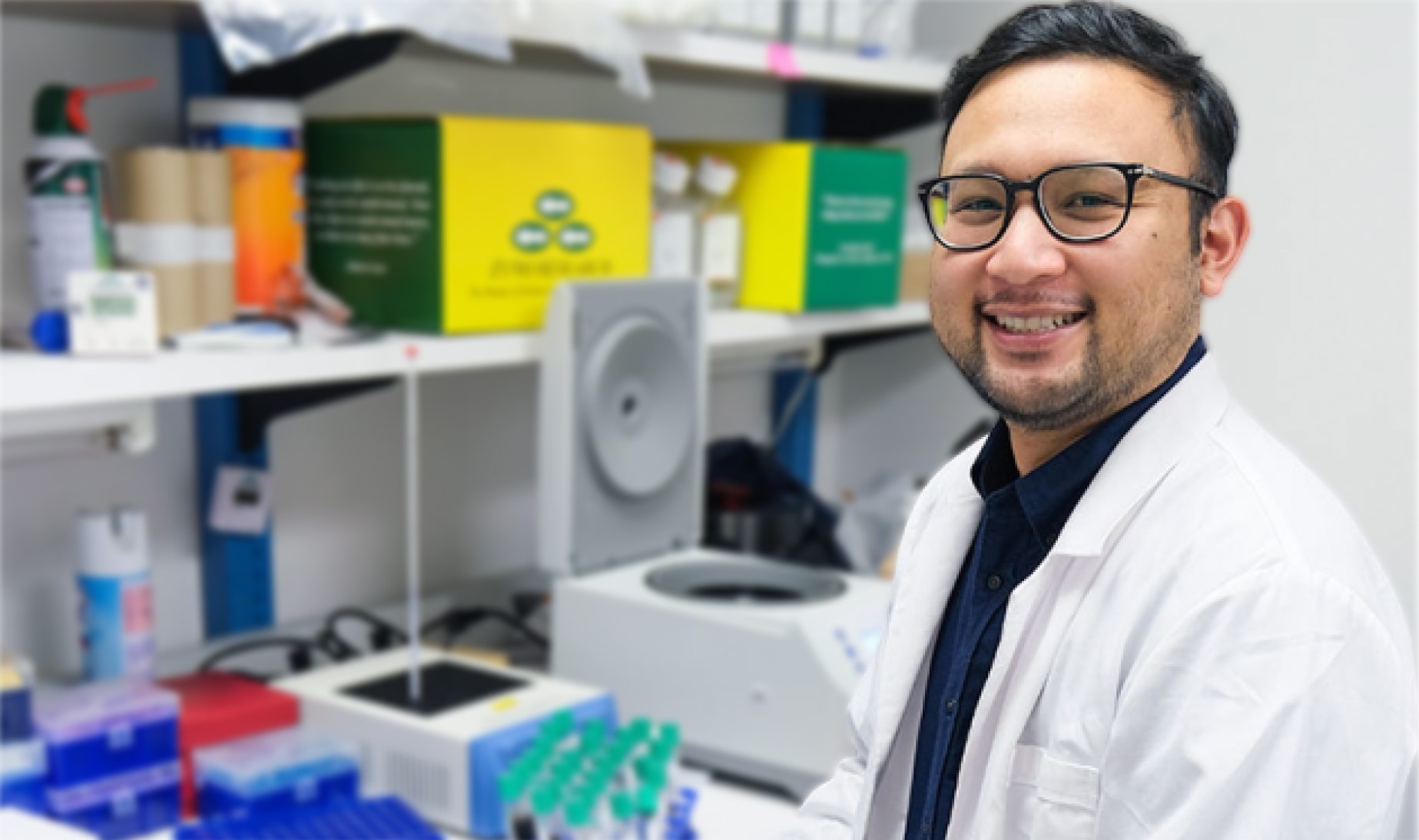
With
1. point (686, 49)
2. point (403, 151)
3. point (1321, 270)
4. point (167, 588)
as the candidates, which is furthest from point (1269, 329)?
point (167, 588)

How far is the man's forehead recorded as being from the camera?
2.77 ft

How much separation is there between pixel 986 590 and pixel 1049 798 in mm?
196

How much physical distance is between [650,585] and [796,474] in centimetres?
113

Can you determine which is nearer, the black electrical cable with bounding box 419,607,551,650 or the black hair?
the black hair

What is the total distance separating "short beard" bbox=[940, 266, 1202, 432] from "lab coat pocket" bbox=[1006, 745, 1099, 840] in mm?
210

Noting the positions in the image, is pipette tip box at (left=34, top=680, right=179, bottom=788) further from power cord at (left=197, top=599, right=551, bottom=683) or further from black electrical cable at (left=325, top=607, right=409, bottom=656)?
black electrical cable at (left=325, top=607, right=409, bottom=656)

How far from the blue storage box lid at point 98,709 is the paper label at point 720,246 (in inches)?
37.1

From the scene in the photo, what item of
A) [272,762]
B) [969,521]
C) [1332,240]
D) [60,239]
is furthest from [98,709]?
[1332,240]

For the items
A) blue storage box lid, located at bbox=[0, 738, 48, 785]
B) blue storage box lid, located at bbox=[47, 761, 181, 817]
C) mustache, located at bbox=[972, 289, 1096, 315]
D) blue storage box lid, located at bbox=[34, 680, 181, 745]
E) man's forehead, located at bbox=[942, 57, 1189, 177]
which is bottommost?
blue storage box lid, located at bbox=[47, 761, 181, 817]

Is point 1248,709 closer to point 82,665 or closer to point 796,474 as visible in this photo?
point 82,665

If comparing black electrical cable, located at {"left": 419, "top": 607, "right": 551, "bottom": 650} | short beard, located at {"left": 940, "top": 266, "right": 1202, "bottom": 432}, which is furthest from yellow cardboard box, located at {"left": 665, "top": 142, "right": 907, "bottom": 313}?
short beard, located at {"left": 940, "top": 266, "right": 1202, "bottom": 432}

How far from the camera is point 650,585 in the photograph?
1723mm

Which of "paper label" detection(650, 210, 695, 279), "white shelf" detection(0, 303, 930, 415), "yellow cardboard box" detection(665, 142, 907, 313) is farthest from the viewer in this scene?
"yellow cardboard box" detection(665, 142, 907, 313)

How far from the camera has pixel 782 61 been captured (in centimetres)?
196
